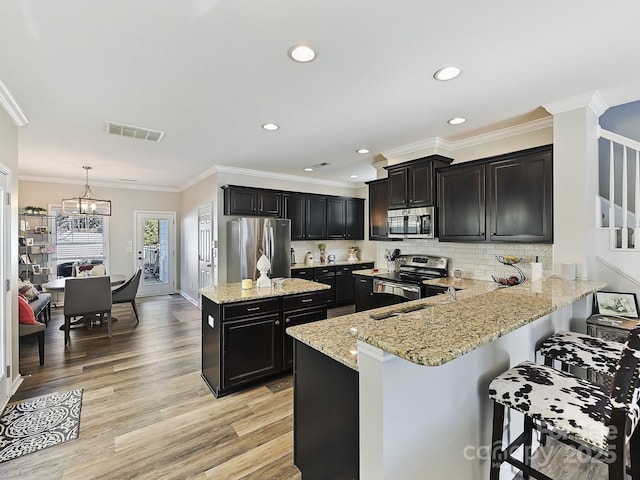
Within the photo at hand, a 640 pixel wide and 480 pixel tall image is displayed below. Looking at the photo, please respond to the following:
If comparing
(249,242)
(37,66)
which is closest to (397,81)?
(37,66)

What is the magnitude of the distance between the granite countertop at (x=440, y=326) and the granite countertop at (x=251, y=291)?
1107 mm

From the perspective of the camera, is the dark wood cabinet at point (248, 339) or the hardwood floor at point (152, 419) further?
the dark wood cabinet at point (248, 339)

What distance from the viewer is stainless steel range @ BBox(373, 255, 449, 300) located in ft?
12.9

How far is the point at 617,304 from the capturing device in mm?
2586

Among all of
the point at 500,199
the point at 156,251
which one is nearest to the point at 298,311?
the point at 500,199

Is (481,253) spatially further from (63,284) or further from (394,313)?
(63,284)

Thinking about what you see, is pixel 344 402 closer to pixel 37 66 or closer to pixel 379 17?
pixel 379 17

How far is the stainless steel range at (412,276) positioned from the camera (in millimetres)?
3917

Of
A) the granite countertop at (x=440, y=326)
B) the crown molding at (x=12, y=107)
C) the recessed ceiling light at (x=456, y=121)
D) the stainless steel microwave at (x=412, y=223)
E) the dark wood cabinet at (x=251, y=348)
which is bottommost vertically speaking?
the dark wood cabinet at (x=251, y=348)

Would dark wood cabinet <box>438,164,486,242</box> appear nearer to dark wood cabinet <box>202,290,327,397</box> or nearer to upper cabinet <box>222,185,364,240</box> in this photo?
dark wood cabinet <box>202,290,327,397</box>

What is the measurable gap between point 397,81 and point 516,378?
2.16 meters

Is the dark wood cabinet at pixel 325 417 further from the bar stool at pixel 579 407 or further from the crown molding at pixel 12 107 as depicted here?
the crown molding at pixel 12 107

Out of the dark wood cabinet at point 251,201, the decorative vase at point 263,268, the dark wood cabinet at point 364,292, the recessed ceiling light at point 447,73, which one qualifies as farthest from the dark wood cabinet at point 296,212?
the recessed ceiling light at point 447,73

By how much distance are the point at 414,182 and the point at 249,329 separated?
284 cm
